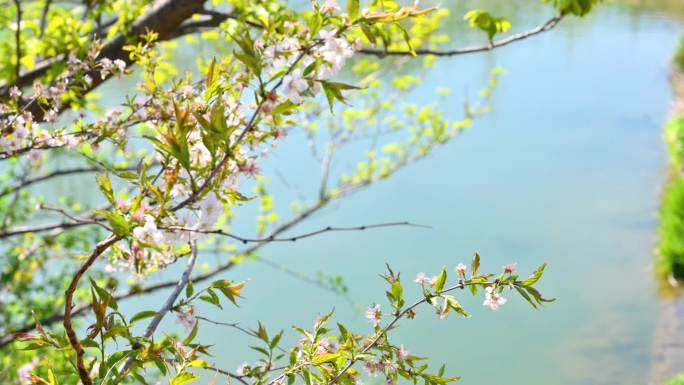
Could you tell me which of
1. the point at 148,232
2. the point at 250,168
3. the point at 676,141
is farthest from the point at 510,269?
the point at 676,141

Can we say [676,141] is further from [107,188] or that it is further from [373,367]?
[107,188]

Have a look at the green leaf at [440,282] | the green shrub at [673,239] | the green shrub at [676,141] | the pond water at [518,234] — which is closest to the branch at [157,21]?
the green leaf at [440,282]

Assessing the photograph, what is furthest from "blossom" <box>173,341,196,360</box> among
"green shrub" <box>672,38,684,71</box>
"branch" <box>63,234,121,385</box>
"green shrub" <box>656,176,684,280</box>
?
"green shrub" <box>672,38,684,71</box>

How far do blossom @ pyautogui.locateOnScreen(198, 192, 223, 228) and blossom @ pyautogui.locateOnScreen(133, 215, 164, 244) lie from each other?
0.35 feet

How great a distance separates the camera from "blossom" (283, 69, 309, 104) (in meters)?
1.02

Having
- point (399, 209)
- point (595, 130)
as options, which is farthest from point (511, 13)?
point (399, 209)

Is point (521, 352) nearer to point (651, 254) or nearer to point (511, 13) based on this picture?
point (651, 254)

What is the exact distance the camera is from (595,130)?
29.8 feet

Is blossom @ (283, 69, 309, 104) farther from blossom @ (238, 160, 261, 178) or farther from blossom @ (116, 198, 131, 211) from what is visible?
blossom @ (116, 198, 131, 211)

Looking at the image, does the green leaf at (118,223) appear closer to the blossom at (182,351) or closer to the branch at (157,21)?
the blossom at (182,351)

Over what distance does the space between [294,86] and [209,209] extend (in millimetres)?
183

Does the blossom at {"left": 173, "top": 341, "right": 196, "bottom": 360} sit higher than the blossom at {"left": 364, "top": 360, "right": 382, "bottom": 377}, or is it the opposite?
the blossom at {"left": 173, "top": 341, "right": 196, "bottom": 360}

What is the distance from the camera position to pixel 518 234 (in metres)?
6.89

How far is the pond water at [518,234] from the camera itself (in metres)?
5.48
